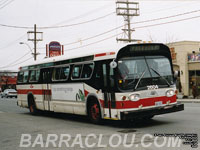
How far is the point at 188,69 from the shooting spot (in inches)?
1515

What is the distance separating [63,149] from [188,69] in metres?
32.3

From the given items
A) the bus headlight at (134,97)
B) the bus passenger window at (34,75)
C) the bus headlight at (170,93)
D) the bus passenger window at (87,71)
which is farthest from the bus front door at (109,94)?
the bus passenger window at (34,75)

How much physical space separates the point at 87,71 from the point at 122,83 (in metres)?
A: 2.21

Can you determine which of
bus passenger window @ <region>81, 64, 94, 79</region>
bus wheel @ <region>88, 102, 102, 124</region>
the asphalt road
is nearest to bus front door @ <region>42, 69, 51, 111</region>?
bus passenger window @ <region>81, 64, 94, 79</region>

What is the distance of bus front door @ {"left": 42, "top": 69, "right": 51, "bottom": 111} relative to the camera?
16.0 meters

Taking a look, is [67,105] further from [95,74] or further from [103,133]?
[103,133]

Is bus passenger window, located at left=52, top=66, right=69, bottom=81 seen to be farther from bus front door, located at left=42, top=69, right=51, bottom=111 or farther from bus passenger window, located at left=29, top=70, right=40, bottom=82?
bus passenger window, located at left=29, top=70, right=40, bottom=82

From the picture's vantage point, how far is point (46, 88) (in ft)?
53.2

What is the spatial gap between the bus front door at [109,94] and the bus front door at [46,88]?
489cm

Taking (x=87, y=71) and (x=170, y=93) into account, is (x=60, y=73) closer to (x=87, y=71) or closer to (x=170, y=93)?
(x=87, y=71)

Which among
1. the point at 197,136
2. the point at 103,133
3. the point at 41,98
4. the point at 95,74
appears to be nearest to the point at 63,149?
the point at 103,133

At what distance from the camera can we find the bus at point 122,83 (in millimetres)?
11047

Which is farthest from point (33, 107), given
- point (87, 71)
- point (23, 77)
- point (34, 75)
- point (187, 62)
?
point (187, 62)

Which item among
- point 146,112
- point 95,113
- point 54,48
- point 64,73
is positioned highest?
point 54,48
